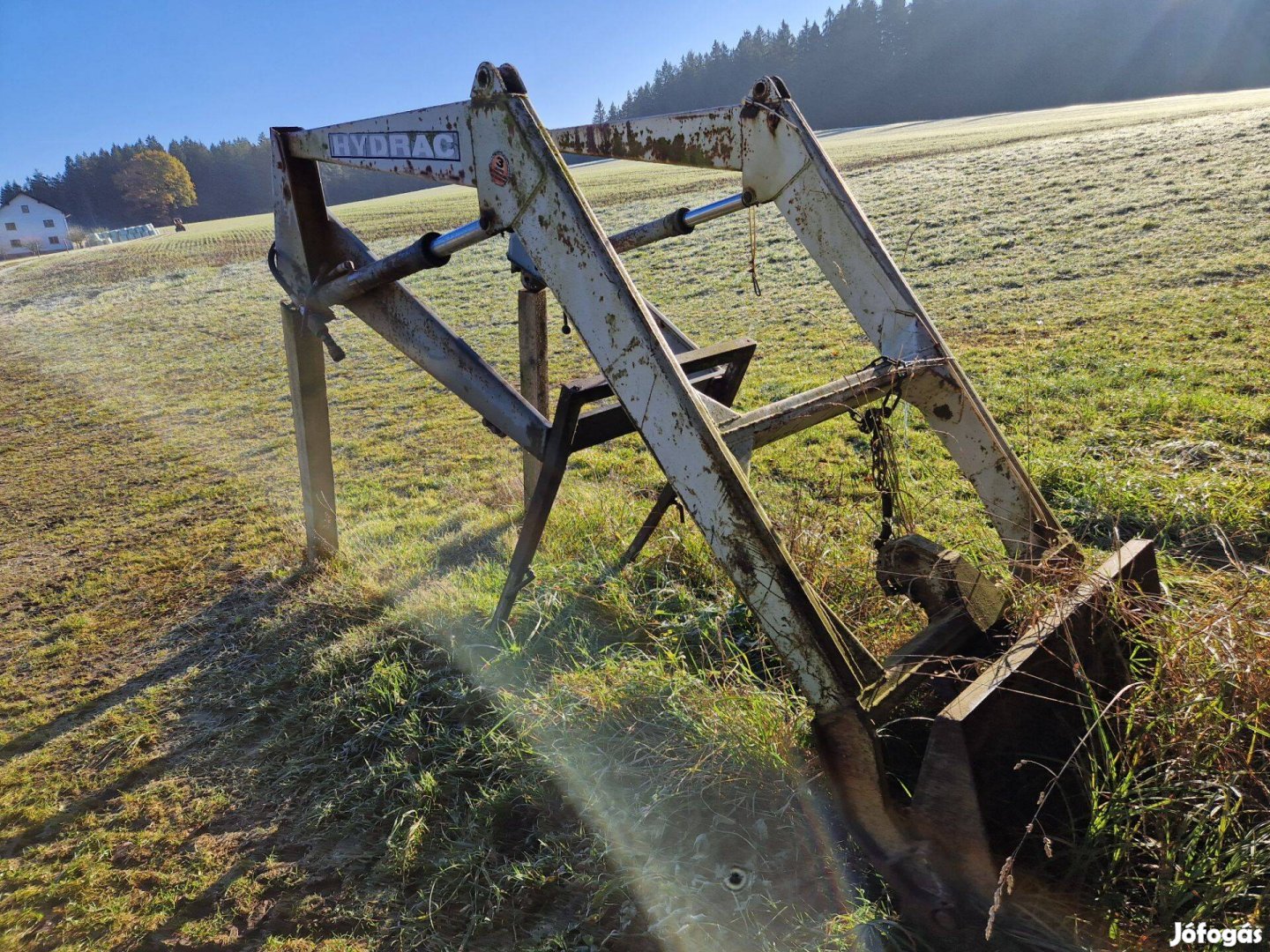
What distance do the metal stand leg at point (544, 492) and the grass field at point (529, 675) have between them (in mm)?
239

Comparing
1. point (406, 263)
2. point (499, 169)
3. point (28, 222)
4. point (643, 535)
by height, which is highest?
point (28, 222)

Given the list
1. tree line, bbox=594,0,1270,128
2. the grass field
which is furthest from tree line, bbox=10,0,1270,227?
the grass field

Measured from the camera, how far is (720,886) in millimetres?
2420

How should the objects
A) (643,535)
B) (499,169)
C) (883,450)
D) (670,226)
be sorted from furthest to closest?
(643,535) < (670,226) < (883,450) < (499,169)

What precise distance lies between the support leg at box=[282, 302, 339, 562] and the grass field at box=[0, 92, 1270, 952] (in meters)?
0.23

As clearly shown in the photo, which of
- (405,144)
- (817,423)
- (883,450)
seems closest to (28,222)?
(405,144)

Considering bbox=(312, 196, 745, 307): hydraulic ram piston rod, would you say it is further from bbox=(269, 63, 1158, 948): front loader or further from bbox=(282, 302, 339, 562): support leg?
bbox=(282, 302, 339, 562): support leg

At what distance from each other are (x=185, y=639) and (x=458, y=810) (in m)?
2.47

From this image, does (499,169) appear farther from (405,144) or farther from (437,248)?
(437,248)

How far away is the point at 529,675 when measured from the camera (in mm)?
3566

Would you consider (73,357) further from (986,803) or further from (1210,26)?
(1210,26)

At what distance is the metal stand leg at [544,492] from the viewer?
3.48 metres

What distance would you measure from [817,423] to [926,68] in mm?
98602

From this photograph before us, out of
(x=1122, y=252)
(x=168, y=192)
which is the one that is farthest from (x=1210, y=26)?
(x=168, y=192)
